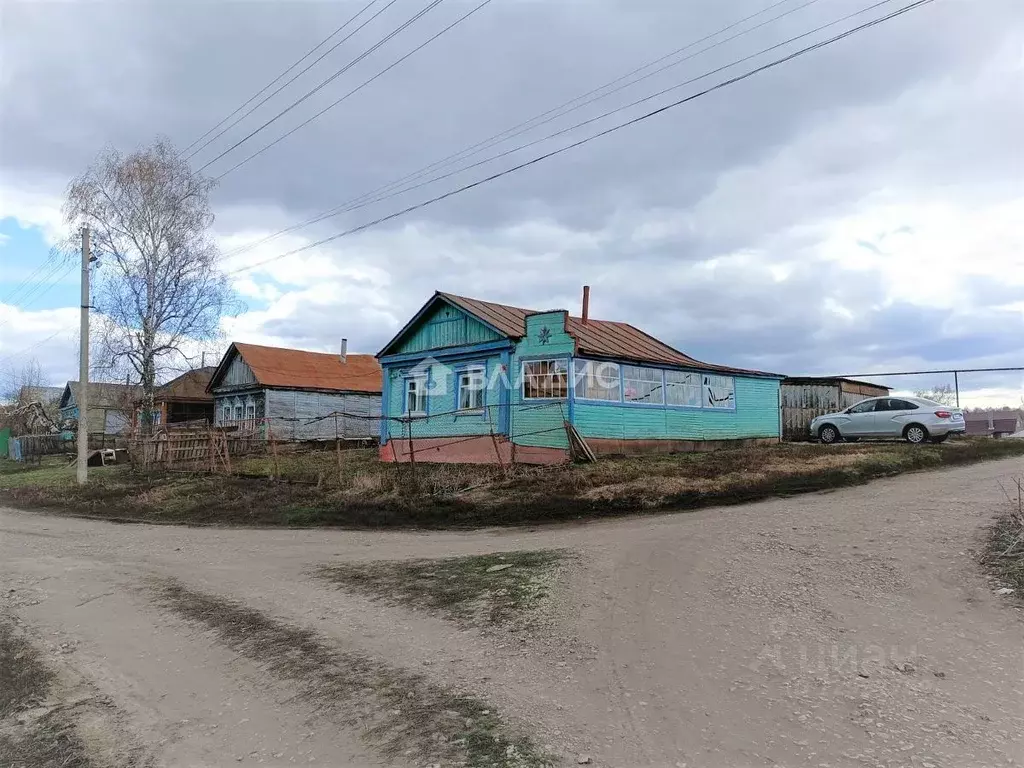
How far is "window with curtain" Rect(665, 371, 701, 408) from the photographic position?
21.3 meters

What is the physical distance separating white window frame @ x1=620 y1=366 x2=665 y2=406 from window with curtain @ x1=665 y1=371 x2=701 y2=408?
0.29 m

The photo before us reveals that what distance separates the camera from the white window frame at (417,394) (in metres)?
22.9

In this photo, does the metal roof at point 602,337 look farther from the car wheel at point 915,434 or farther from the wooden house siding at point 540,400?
the car wheel at point 915,434

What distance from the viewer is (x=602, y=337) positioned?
21.0 metres

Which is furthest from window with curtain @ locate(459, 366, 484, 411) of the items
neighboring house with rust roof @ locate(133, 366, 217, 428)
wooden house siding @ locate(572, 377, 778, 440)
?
neighboring house with rust roof @ locate(133, 366, 217, 428)

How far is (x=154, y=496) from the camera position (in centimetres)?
1617

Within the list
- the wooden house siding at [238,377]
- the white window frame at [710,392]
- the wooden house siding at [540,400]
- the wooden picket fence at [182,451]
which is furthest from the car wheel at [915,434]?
the wooden house siding at [238,377]

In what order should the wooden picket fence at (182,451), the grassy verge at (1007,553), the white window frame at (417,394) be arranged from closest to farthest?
the grassy verge at (1007,553)
the wooden picket fence at (182,451)
the white window frame at (417,394)

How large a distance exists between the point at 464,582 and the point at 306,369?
32221 millimetres

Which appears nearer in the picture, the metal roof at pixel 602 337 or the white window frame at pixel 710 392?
the metal roof at pixel 602 337

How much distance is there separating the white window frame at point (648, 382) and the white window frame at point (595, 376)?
0.85ft

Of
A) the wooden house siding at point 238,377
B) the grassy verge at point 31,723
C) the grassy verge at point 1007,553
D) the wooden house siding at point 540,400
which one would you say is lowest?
the grassy verge at point 31,723

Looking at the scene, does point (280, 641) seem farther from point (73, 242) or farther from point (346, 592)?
point (73, 242)

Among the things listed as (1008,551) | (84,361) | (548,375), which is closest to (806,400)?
(548,375)
